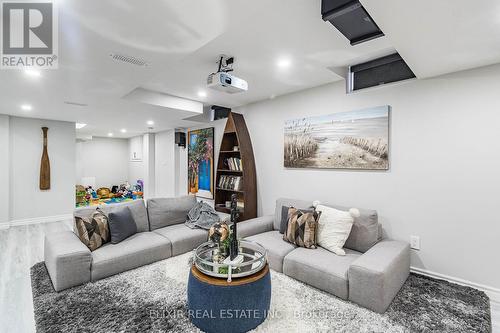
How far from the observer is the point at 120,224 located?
2963mm

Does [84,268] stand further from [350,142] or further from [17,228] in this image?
[17,228]

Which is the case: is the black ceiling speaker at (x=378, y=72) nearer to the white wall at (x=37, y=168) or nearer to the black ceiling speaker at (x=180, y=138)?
the black ceiling speaker at (x=180, y=138)

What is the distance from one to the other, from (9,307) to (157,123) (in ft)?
13.7

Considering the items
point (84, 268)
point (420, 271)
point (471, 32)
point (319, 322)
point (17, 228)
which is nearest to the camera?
point (471, 32)

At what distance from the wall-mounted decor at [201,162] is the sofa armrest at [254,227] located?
6.76 feet

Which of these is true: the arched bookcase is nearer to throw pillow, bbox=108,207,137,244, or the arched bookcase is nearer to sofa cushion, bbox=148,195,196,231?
sofa cushion, bbox=148,195,196,231

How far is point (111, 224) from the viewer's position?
2.92 meters

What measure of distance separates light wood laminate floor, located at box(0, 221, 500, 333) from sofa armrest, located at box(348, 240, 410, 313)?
718 millimetres

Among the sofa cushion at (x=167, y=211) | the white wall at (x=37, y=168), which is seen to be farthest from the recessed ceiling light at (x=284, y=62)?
the white wall at (x=37, y=168)

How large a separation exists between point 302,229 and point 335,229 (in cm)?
36

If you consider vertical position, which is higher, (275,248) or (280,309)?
(275,248)

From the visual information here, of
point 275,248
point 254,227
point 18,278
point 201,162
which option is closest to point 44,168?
point 201,162

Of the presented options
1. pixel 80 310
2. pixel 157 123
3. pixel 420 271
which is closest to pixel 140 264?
pixel 80 310

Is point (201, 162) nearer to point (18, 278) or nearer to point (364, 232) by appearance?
point (18, 278)
